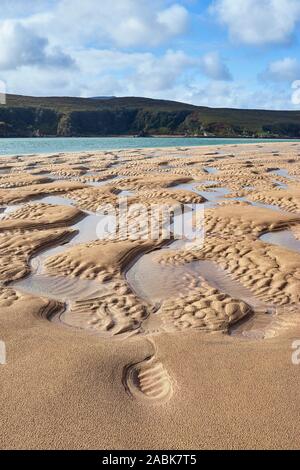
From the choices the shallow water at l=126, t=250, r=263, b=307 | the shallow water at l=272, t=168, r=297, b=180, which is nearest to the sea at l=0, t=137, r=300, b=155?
the shallow water at l=272, t=168, r=297, b=180

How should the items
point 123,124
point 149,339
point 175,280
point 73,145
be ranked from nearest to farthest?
point 149,339
point 175,280
point 73,145
point 123,124

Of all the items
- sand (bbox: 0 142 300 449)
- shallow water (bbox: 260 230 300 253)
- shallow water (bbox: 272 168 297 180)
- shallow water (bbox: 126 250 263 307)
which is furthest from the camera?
shallow water (bbox: 272 168 297 180)

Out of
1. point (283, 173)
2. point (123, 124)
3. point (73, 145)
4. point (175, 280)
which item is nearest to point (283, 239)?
point (175, 280)

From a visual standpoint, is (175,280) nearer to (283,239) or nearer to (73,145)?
(283,239)

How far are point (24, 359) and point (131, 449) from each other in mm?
2051

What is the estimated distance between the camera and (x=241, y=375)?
16.2ft

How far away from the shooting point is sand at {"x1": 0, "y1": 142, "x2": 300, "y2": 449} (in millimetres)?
4102

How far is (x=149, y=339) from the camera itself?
582 cm

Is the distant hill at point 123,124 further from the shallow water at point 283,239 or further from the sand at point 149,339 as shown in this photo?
the sand at point 149,339

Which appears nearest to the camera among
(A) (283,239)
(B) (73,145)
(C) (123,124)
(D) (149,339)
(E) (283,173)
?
(D) (149,339)

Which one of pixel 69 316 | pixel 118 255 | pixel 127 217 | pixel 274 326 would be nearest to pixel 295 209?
pixel 127 217

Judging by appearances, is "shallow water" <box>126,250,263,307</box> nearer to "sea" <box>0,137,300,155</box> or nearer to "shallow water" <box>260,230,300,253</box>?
"shallow water" <box>260,230,300,253</box>

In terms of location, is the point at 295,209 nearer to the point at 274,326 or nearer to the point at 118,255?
the point at 118,255
